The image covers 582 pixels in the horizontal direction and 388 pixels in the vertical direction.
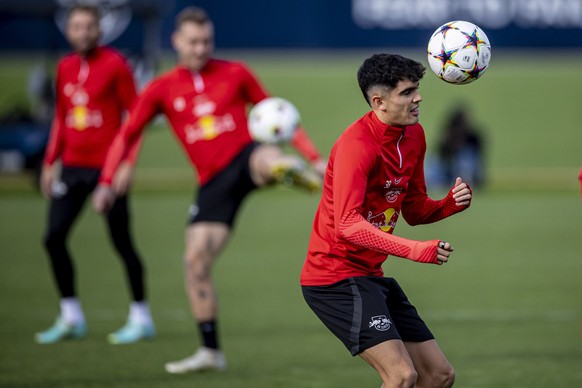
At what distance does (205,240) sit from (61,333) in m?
1.89

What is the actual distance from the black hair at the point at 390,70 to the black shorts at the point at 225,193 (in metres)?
2.83

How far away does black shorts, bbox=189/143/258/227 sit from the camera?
26.3 feet

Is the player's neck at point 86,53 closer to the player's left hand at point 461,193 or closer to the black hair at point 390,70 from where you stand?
the black hair at point 390,70

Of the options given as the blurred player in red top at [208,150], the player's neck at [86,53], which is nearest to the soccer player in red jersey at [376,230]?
the blurred player in red top at [208,150]

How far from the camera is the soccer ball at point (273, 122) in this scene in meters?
8.45

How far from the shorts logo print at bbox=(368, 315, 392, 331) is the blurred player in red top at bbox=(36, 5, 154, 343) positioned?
161 inches

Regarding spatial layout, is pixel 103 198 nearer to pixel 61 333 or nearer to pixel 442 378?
pixel 61 333

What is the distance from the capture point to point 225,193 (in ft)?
26.5

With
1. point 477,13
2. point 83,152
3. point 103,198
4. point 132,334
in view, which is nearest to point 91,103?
point 83,152

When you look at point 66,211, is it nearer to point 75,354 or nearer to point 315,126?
point 75,354

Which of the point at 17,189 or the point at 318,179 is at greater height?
the point at 318,179

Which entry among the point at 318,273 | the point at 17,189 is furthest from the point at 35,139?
the point at 318,273

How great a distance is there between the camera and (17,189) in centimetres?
2364

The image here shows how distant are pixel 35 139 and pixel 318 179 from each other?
16.2 meters
